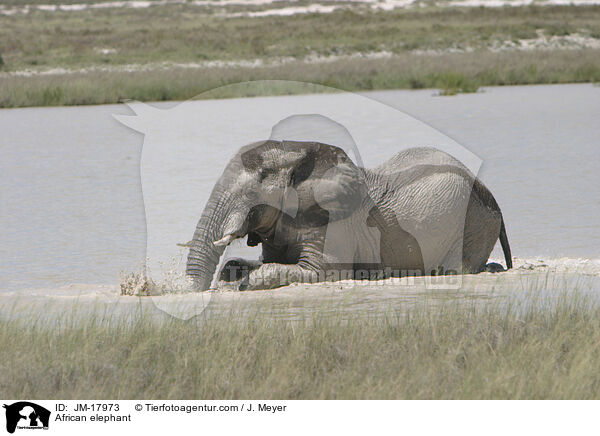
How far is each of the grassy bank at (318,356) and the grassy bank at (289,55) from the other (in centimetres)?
2079

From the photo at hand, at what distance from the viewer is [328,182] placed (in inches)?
305

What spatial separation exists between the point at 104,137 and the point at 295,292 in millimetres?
14362

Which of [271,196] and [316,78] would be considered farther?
[316,78]

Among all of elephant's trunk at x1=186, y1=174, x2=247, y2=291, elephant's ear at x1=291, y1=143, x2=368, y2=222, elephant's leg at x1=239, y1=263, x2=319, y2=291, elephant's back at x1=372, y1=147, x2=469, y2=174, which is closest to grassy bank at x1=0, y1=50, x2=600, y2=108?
elephant's back at x1=372, y1=147, x2=469, y2=174

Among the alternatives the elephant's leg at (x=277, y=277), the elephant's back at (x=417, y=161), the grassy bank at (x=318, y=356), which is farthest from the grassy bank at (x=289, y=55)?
the grassy bank at (x=318, y=356)

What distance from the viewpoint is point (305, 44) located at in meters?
43.8

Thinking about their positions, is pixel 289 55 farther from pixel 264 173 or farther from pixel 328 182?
pixel 264 173

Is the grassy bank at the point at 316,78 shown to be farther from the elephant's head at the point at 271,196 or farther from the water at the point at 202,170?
the elephant's head at the point at 271,196

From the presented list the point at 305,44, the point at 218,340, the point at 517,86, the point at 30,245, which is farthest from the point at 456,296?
the point at 305,44

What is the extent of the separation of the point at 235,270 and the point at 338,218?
0.93 metres

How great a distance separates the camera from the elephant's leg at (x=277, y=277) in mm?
7727

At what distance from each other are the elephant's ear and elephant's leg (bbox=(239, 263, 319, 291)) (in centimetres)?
45

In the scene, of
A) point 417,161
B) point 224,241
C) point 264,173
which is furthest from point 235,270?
point 417,161

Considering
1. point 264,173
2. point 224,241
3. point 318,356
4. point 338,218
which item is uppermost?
point 264,173
